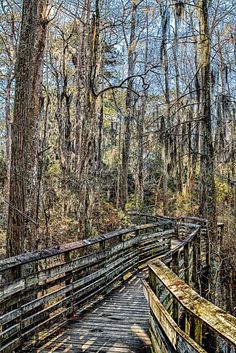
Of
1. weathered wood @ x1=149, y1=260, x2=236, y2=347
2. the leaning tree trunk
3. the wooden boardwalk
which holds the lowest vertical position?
the wooden boardwalk

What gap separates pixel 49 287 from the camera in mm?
5293

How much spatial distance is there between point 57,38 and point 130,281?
1895 centimetres

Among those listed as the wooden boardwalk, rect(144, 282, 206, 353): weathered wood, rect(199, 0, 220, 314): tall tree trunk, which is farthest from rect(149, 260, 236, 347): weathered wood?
rect(199, 0, 220, 314): tall tree trunk

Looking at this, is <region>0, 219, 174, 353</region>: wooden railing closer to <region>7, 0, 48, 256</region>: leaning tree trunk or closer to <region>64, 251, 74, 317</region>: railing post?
<region>64, 251, 74, 317</region>: railing post

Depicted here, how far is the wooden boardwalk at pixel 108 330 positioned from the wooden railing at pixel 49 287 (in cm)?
22

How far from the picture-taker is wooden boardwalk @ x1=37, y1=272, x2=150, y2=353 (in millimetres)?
4727

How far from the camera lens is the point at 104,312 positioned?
6344 millimetres

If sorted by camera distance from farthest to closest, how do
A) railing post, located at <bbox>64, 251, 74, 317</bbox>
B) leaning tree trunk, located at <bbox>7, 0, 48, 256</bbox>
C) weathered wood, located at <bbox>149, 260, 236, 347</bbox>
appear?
leaning tree trunk, located at <bbox>7, 0, 48, 256</bbox>
railing post, located at <bbox>64, 251, 74, 317</bbox>
weathered wood, located at <bbox>149, 260, 236, 347</bbox>

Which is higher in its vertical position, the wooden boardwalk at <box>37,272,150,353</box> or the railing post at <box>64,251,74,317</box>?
the railing post at <box>64,251,74,317</box>

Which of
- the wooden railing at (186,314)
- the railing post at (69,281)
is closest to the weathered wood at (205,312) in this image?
the wooden railing at (186,314)

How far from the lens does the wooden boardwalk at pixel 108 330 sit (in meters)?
4.73

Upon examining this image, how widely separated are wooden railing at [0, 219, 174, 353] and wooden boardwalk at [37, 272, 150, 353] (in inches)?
8.7

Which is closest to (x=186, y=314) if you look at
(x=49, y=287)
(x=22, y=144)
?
(x=49, y=287)

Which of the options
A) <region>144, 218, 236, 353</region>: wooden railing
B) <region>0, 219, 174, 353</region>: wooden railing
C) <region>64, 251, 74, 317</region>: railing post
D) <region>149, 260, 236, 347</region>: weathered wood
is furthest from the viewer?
<region>64, 251, 74, 317</region>: railing post
